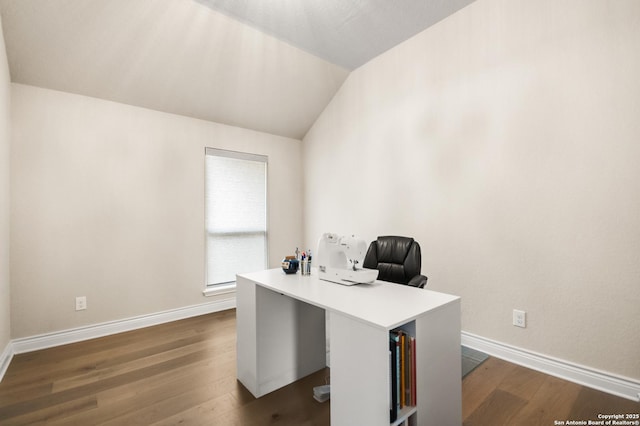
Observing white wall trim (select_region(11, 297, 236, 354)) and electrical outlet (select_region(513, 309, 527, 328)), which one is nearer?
electrical outlet (select_region(513, 309, 527, 328))

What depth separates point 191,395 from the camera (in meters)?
1.93

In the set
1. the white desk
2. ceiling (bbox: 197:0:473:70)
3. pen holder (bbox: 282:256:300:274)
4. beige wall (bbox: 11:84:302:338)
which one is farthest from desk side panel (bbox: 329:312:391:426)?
beige wall (bbox: 11:84:302:338)

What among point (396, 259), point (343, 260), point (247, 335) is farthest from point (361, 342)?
point (396, 259)

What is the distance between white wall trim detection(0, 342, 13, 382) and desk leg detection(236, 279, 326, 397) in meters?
1.79

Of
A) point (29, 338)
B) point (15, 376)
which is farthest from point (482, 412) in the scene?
point (29, 338)

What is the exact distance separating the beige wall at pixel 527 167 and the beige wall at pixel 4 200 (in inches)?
129

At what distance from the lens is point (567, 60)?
206 centimetres

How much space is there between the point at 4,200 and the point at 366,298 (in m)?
2.95

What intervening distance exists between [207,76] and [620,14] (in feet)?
11.0

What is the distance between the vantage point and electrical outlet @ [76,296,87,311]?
2.82 metres

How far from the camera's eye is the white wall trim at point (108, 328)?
2598mm

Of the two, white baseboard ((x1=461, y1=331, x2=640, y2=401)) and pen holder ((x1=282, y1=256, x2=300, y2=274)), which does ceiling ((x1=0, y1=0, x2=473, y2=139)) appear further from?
white baseboard ((x1=461, y1=331, x2=640, y2=401))

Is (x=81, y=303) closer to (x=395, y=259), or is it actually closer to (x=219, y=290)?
(x=219, y=290)

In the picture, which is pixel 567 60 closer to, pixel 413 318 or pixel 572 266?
pixel 572 266
